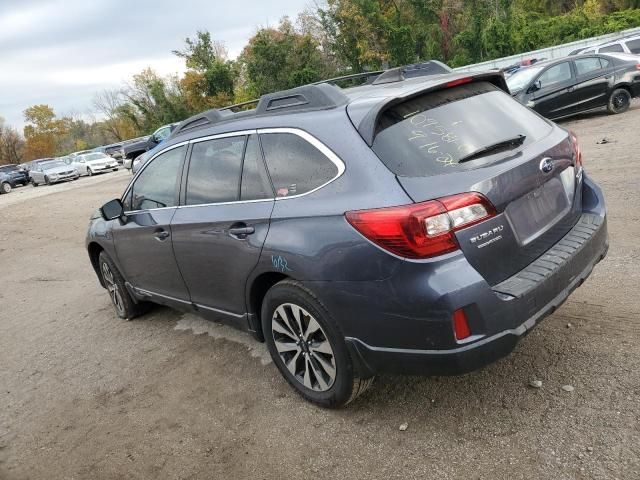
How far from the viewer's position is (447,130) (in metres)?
2.90

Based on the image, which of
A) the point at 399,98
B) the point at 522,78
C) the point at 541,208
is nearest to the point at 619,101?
the point at 522,78

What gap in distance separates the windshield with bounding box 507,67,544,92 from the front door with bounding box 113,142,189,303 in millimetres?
11547

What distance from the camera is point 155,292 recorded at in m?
4.66

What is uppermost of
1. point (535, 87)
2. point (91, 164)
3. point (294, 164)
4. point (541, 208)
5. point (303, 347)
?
point (91, 164)

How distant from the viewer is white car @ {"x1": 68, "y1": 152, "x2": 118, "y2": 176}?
103 ft

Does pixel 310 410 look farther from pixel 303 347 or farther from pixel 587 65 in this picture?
pixel 587 65

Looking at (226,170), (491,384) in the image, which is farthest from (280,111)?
(491,384)

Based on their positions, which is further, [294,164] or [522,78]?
[522,78]

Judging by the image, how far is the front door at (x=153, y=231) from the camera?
416 centimetres

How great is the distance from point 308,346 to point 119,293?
9.75 ft

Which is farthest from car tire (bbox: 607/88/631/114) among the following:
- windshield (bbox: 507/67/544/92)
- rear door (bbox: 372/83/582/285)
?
rear door (bbox: 372/83/582/285)

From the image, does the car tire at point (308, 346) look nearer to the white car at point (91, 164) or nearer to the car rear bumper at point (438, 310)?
the car rear bumper at point (438, 310)

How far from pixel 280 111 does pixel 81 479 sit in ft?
8.19

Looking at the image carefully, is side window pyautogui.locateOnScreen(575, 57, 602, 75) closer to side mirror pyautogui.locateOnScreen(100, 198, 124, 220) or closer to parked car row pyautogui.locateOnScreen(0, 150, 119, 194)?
side mirror pyautogui.locateOnScreen(100, 198, 124, 220)
